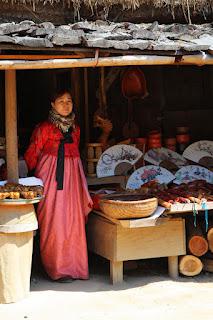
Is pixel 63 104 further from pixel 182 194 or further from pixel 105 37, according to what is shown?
pixel 182 194

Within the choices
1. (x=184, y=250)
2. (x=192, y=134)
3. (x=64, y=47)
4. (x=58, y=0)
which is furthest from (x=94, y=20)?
(x=184, y=250)

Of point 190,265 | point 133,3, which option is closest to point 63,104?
point 133,3

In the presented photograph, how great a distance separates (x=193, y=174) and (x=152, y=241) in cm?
141

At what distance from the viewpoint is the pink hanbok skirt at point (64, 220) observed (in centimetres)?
674

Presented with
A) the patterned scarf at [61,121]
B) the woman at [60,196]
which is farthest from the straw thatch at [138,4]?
the patterned scarf at [61,121]

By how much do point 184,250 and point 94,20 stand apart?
312 cm

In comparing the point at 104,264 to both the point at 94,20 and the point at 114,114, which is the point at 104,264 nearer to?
the point at 114,114

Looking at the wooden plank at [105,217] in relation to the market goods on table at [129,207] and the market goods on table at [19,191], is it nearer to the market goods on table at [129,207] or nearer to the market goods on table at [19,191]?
the market goods on table at [129,207]

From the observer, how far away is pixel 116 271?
22.0 feet

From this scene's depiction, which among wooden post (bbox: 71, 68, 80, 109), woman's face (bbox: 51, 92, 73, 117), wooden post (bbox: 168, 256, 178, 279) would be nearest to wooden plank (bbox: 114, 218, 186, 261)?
wooden post (bbox: 168, 256, 178, 279)

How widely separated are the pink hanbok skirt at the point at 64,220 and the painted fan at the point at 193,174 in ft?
4.87

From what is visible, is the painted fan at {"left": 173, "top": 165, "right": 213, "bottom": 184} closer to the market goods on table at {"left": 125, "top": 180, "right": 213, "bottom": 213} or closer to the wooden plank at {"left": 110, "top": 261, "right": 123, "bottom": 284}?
the market goods on table at {"left": 125, "top": 180, "right": 213, "bottom": 213}

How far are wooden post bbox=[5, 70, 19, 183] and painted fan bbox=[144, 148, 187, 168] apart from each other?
224cm

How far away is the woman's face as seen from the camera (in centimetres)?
676
